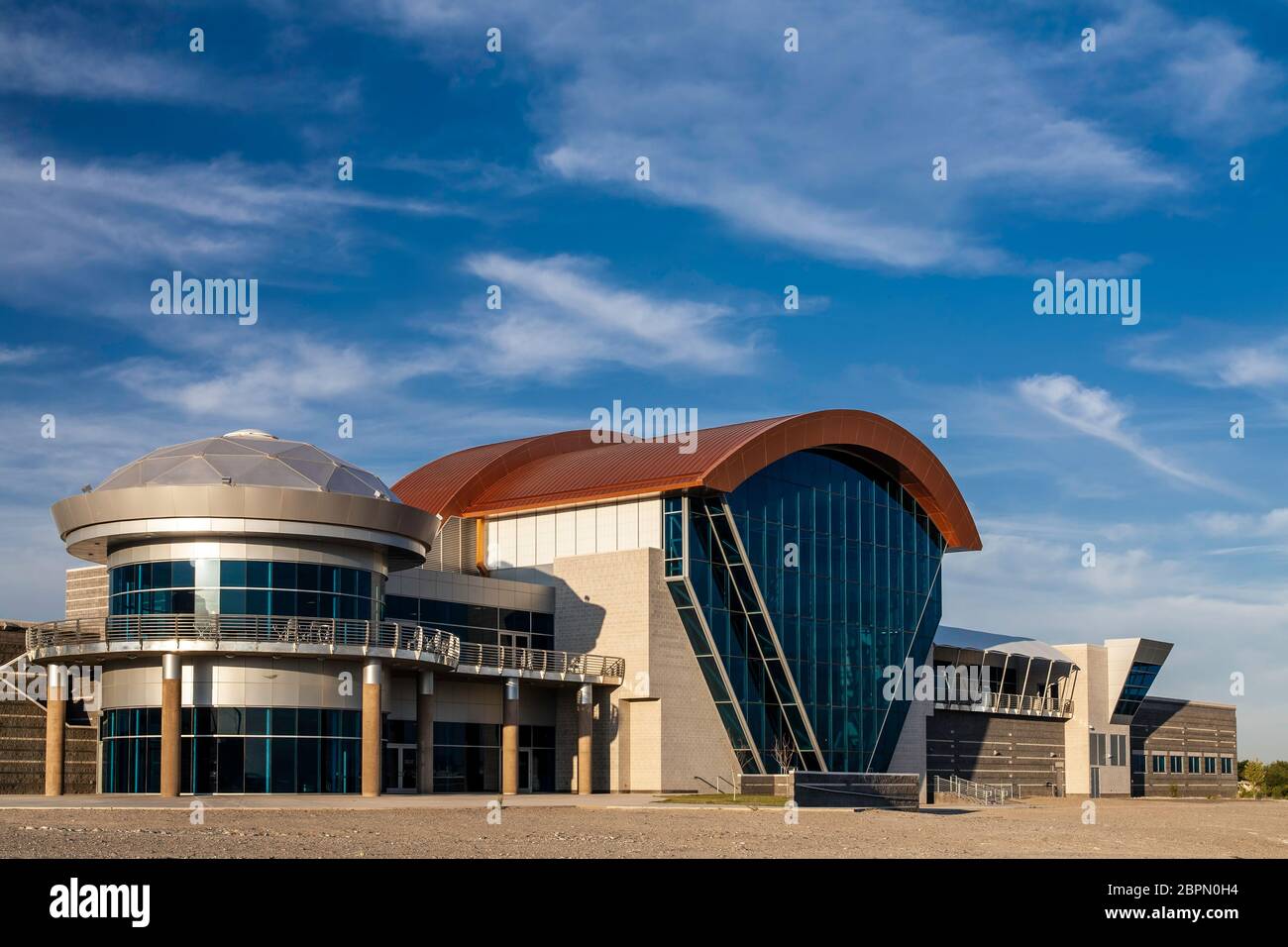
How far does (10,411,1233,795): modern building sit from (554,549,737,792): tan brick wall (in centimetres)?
10

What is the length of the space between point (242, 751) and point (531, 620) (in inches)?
597

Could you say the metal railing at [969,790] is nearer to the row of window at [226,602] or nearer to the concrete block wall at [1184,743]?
the concrete block wall at [1184,743]

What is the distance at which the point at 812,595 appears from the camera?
5753 cm

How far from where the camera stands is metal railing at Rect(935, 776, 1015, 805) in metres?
65.4

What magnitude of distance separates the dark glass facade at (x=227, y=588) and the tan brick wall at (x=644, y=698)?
1234 centimetres

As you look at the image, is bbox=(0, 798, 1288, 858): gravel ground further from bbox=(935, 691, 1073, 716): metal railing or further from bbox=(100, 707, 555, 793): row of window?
bbox=(935, 691, 1073, 716): metal railing

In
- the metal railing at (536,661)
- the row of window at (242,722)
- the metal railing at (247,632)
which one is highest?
the metal railing at (247,632)

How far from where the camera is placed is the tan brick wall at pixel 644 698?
52.0 m

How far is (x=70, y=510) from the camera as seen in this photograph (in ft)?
142

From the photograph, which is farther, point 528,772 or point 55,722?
point 528,772

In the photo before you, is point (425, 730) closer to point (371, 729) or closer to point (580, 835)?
point (371, 729)

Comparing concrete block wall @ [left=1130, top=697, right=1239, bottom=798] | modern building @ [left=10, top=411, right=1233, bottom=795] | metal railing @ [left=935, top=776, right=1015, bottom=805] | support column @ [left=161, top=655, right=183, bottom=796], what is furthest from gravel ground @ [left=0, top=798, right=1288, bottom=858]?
concrete block wall @ [left=1130, top=697, right=1239, bottom=798]

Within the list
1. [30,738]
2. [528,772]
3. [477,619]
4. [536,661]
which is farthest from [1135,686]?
[30,738]

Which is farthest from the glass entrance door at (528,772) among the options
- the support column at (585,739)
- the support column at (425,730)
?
the support column at (425,730)
